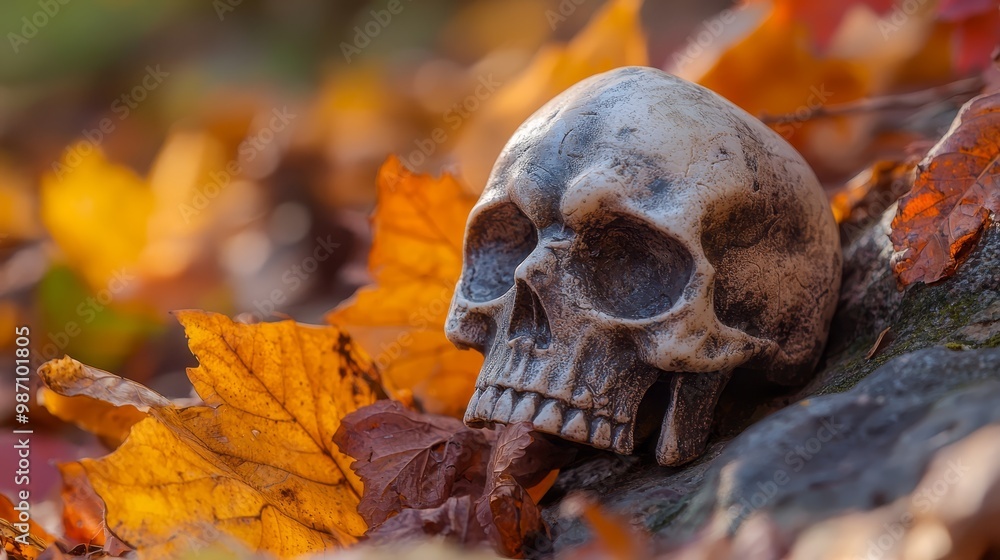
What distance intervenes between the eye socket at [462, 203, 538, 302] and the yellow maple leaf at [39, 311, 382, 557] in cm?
29

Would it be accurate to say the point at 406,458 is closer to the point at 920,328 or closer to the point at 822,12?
the point at 920,328

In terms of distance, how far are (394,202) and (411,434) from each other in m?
0.76

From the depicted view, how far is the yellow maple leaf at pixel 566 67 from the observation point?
8.28 feet

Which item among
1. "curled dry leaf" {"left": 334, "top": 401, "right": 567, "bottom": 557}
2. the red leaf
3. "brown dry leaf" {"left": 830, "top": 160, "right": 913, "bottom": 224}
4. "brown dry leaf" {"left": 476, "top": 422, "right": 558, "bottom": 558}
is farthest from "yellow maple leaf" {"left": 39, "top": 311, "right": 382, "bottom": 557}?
the red leaf

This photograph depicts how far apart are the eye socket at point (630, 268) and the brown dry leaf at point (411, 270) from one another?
2.12 feet

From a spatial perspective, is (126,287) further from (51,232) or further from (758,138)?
(758,138)

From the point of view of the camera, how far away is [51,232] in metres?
3.79

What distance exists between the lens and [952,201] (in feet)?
4.98

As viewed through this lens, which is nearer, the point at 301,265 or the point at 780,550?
the point at 780,550

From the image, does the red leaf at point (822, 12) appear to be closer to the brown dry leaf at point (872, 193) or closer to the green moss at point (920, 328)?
the brown dry leaf at point (872, 193)

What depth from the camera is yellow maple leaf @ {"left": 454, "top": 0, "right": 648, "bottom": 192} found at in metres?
2.52

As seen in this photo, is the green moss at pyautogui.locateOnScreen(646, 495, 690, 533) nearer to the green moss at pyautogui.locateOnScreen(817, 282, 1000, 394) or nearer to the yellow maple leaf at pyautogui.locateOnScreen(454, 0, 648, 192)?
the green moss at pyautogui.locateOnScreen(817, 282, 1000, 394)

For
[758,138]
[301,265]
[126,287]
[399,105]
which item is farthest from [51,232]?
[758,138]

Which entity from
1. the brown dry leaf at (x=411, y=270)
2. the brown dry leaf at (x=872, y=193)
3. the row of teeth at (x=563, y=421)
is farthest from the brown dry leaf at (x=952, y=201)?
the brown dry leaf at (x=411, y=270)
